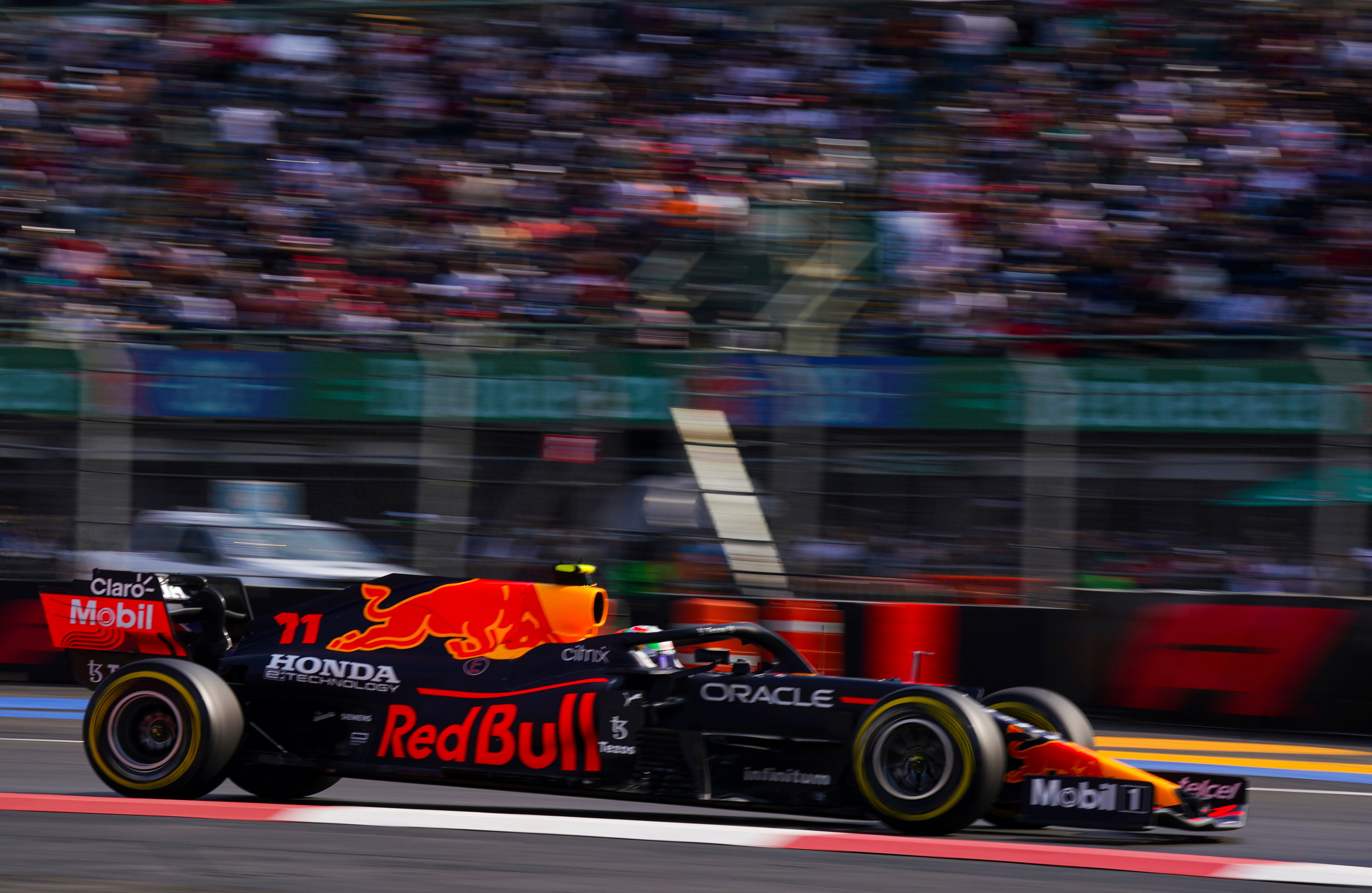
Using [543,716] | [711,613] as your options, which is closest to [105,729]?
[543,716]

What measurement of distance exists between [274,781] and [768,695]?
81.9 inches

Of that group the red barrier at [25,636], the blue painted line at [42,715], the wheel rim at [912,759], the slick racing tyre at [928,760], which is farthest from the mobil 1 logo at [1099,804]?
the red barrier at [25,636]

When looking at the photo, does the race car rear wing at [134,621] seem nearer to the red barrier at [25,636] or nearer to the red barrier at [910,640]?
the red barrier at [910,640]

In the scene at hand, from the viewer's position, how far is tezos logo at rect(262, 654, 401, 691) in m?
6.37

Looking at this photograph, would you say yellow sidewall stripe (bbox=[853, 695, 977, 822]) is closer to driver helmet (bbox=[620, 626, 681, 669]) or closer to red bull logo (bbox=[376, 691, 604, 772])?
driver helmet (bbox=[620, 626, 681, 669])

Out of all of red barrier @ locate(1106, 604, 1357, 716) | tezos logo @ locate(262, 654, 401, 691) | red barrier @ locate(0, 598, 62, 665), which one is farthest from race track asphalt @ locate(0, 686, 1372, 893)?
red barrier @ locate(0, 598, 62, 665)

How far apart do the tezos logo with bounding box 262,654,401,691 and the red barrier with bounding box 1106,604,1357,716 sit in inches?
210

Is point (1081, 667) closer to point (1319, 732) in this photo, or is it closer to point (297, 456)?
point (1319, 732)

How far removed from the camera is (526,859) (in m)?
5.29

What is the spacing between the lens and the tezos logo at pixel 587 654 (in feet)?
20.2

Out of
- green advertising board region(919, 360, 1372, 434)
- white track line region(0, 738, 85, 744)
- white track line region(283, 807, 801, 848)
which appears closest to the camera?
white track line region(283, 807, 801, 848)

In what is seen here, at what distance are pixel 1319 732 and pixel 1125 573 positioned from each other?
1357 millimetres

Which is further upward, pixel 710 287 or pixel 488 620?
pixel 710 287

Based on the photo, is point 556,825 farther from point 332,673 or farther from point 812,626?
point 812,626
